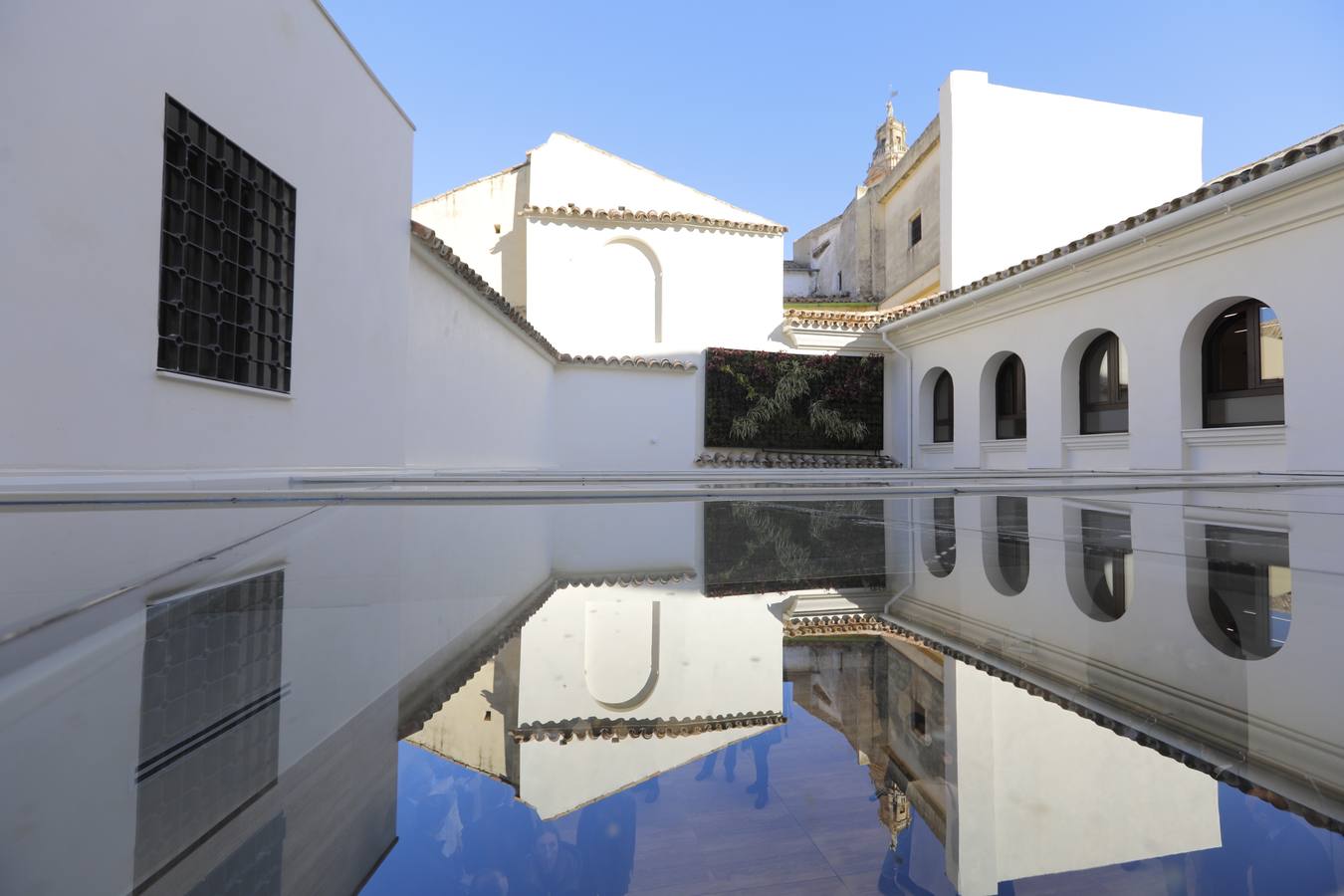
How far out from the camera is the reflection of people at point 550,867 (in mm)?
400

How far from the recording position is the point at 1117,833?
44cm

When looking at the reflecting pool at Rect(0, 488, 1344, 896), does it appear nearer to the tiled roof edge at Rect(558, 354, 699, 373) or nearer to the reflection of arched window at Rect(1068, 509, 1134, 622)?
the reflection of arched window at Rect(1068, 509, 1134, 622)

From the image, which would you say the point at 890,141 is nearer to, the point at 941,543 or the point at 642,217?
the point at 642,217

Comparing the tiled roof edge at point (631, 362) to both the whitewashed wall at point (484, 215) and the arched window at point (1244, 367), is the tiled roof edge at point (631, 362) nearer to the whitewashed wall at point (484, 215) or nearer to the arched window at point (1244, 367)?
the whitewashed wall at point (484, 215)

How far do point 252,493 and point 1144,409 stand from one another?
8146 millimetres

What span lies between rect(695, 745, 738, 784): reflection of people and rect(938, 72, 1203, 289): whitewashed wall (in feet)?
43.6

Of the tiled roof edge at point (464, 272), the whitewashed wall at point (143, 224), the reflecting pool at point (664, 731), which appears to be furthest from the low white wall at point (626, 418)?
the reflecting pool at point (664, 731)

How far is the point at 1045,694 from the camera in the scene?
641 millimetres

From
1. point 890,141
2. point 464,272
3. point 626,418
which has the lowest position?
point 626,418

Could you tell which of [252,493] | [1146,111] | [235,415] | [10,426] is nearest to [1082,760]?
[252,493]

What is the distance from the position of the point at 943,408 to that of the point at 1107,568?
37.1 ft

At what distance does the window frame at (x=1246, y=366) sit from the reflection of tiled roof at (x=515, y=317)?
23.6 feet

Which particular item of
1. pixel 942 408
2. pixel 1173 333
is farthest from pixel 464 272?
pixel 942 408

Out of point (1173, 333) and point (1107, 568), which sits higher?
point (1173, 333)
